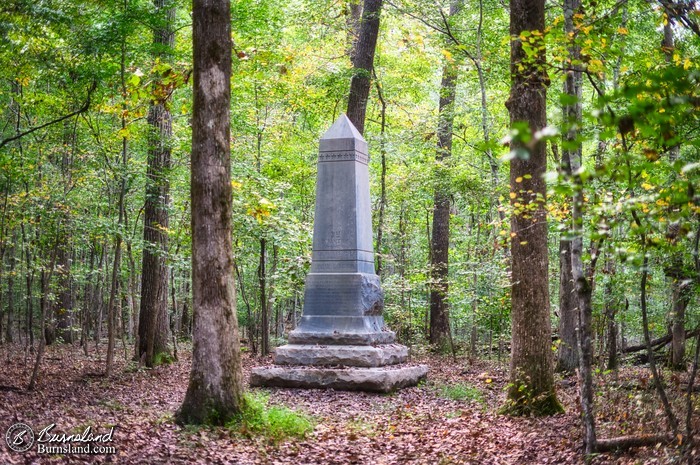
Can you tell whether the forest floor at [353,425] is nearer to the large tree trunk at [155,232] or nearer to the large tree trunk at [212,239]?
the large tree trunk at [212,239]

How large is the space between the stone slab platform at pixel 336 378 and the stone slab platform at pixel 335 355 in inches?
7.5

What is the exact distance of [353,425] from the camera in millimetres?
8727

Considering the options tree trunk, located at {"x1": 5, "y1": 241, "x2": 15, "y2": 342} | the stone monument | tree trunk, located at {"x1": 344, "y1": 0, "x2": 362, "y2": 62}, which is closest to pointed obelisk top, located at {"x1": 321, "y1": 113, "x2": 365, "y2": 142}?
the stone monument

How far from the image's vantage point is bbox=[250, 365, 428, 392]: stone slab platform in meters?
11.2

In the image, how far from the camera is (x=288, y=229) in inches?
597

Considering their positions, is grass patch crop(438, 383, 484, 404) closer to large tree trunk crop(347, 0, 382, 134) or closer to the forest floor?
the forest floor

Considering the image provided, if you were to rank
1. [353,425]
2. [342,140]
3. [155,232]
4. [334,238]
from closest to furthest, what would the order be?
[353,425], [334,238], [342,140], [155,232]

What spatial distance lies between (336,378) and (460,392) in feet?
7.07

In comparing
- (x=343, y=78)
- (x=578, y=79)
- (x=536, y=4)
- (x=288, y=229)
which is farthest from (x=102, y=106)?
(x=578, y=79)

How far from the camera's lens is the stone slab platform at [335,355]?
11781 millimetres

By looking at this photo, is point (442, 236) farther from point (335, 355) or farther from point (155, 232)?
point (335, 355)

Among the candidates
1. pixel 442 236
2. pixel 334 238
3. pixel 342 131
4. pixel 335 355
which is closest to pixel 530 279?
pixel 335 355

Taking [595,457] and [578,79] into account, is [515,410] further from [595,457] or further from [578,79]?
[578,79]

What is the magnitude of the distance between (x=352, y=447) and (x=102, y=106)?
27.2 feet
